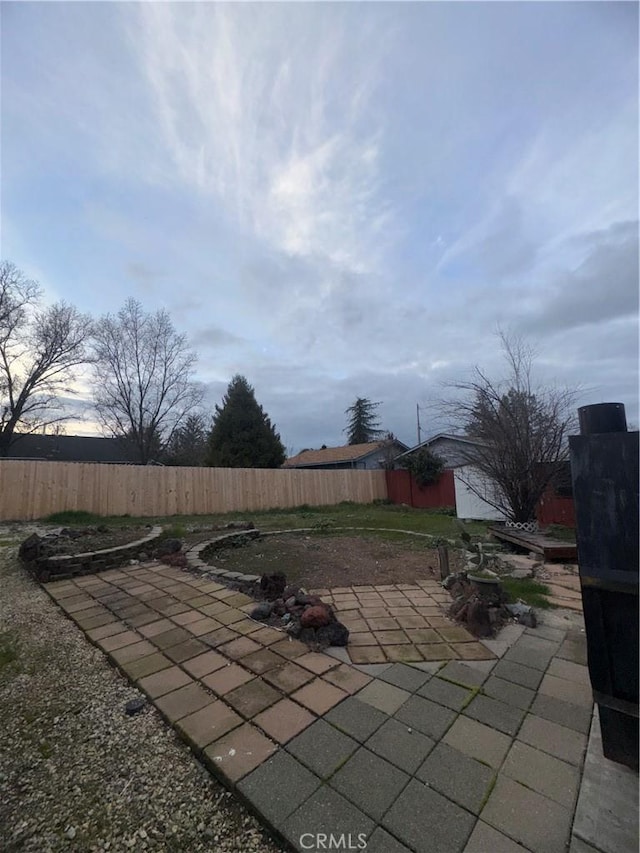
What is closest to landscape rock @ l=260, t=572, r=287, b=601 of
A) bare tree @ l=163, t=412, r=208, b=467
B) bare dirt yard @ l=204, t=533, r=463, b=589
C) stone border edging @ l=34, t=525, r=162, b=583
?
bare dirt yard @ l=204, t=533, r=463, b=589

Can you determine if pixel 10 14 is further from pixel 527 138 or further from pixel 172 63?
pixel 527 138

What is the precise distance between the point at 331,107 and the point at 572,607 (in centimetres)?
654

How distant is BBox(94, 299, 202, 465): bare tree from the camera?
17766 mm

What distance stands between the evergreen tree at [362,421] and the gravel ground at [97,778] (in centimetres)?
3179

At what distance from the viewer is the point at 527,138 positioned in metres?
4.08

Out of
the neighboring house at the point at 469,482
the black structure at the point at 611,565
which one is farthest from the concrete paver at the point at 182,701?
the neighboring house at the point at 469,482

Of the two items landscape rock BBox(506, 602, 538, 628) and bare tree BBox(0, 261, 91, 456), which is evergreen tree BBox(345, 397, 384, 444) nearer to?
bare tree BBox(0, 261, 91, 456)

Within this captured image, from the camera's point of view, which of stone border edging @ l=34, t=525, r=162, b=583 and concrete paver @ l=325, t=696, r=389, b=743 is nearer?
concrete paver @ l=325, t=696, r=389, b=743

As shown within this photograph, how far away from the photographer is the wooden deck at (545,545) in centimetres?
420

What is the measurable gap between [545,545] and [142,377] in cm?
1887

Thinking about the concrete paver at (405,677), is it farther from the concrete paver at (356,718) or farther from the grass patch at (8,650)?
the grass patch at (8,650)

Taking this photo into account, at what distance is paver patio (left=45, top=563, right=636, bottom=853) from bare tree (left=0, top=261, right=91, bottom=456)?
58.1 ft

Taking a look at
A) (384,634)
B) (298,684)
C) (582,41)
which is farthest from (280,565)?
(582,41)

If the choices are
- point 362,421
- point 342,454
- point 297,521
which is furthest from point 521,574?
point 362,421
